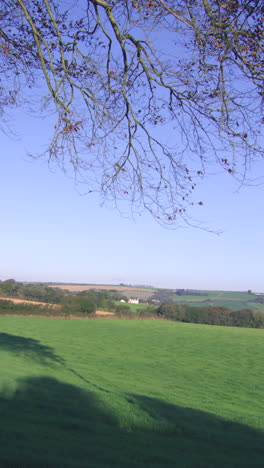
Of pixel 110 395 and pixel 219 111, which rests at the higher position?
pixel 219 111

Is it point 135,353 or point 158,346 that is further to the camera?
point 158,346

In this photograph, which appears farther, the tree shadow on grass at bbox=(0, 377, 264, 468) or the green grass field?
the green grass field

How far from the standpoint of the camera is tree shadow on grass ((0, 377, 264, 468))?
564 centimetres

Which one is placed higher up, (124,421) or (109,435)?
(109,435)

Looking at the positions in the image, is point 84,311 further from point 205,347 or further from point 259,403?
point 259,403

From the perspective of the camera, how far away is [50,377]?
13.4 meters

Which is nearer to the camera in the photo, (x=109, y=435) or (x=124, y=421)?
(x=109, y=435)

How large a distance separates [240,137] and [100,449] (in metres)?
5.20

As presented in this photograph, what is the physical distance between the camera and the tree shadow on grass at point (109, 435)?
18.5 ft

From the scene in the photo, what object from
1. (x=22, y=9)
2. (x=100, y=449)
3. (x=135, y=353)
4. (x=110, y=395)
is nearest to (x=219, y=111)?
(x=22, y=9)

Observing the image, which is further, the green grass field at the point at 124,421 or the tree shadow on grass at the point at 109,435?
the green grass field at the point at 124,421

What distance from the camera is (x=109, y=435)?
279 inches

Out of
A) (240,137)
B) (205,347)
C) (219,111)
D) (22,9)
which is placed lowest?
(205,347)

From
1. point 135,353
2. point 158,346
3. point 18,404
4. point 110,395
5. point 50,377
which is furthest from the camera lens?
point 158,346
